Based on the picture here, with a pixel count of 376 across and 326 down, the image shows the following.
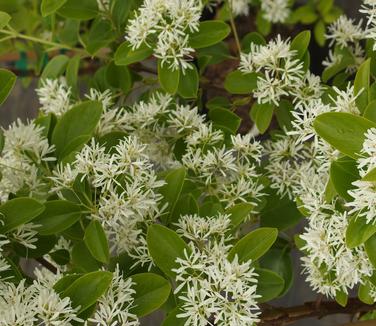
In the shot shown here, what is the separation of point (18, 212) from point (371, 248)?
35cm

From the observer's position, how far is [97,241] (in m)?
0.65

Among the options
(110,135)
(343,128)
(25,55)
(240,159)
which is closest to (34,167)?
(110,135)

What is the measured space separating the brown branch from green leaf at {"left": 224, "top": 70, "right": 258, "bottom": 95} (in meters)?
0.28

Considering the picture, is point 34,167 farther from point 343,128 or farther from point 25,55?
point 25,55

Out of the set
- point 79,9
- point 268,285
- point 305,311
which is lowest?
point 305,311

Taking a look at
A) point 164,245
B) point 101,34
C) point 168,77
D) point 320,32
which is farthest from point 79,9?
point 320,32

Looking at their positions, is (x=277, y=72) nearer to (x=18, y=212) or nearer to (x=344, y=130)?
(x=344, y=130)

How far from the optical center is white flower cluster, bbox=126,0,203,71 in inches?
28.5

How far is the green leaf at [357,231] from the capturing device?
530 mm

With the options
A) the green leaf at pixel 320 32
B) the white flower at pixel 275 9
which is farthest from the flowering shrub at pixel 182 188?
the green leaf at pixel 320 32

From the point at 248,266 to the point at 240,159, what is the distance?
220mm

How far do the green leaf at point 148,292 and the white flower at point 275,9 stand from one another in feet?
2.51

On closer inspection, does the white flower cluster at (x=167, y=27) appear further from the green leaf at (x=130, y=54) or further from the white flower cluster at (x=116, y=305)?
the white flower cluster at (x=116, y=305)

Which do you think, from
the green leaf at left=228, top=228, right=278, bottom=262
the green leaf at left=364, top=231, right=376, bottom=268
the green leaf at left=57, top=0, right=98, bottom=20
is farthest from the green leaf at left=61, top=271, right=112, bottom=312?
the green leaf at left=57, top=0, right=98, bottom=20
